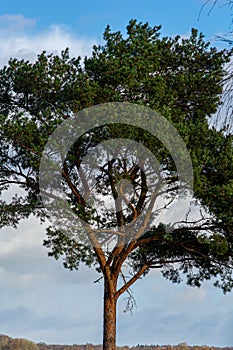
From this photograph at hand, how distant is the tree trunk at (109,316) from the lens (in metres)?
13.3

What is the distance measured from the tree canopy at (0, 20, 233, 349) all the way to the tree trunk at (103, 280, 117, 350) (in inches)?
1.2

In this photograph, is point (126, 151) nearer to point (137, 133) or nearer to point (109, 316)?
point (137, 133)

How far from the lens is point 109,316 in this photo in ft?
44.2

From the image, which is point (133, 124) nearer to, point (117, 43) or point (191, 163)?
point (191, 163)

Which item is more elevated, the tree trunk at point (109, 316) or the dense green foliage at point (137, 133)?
the dense green foliage at point (137, 133)

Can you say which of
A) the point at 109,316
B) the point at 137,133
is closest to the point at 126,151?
the point at 137,133

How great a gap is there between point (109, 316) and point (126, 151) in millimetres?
4176

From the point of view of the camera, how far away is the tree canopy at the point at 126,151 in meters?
12.5

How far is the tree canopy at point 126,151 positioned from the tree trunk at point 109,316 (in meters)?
0.03

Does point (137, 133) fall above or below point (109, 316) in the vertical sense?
above

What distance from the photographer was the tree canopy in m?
12.5

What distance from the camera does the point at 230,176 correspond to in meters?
12.8

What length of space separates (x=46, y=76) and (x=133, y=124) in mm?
3424

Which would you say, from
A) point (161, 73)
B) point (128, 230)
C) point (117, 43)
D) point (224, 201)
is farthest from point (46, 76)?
point (224, 201)
